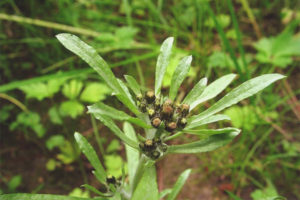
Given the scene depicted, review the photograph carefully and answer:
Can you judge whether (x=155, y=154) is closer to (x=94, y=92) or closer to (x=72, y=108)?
(x=72, y=108)

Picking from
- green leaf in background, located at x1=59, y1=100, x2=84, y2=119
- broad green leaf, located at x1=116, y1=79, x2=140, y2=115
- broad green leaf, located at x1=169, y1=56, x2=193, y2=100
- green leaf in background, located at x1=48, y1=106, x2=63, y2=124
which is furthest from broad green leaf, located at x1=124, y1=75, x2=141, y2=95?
green leaf in background, located at x1=48, y1=106, x2=63, y2=124

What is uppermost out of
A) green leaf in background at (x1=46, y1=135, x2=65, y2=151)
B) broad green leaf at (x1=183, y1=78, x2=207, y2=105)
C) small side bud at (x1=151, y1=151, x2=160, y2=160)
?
broad green leaf at (x1=183, y1=78, x2=207, y2=105)

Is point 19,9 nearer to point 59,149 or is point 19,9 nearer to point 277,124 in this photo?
point 59,149

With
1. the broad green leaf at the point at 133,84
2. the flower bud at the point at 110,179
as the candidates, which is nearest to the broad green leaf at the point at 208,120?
the broad green leaf at the point at 133,84

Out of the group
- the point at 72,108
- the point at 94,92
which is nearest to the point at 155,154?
the point at 72,108

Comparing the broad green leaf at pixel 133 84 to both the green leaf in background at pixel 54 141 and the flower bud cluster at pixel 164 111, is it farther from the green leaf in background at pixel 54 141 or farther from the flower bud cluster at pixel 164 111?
the green leaf in background at pixel 54 141

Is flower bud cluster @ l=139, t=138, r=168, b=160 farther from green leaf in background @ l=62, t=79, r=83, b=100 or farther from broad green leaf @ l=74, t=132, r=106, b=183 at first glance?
green leaf in background @ l=62, t=79, r=83, b=100

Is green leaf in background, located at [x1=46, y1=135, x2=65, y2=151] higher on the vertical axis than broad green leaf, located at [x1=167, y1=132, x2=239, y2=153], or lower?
lower
